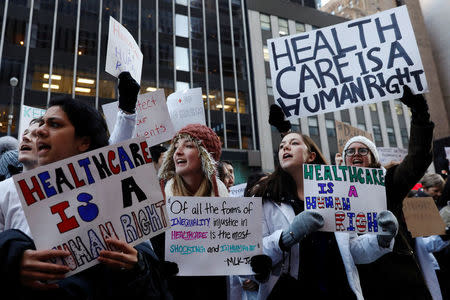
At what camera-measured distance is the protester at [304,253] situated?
2.38 m

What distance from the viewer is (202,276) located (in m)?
2.57

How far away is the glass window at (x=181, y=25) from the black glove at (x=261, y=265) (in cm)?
2821

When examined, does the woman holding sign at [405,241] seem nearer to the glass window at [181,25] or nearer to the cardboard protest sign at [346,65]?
the cardboard protest sign at [346,65]

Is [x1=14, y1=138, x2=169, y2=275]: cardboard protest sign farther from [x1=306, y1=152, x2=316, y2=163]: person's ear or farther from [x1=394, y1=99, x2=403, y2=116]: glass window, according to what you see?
[x1=394, y1=99, x2=403, y2=116]: glass window

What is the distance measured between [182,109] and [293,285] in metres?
3.36

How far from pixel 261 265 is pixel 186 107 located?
10.7ft

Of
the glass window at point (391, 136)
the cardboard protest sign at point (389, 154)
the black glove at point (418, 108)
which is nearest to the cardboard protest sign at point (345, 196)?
the black glove at point (418, 108)

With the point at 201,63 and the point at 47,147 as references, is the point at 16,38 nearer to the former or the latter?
the point at 201,63

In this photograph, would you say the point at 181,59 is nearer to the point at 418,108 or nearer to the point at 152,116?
the point at 152,116

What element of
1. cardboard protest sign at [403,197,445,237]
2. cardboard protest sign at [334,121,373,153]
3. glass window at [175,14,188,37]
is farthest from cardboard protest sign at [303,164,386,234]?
glass window at [175,14,188,37]

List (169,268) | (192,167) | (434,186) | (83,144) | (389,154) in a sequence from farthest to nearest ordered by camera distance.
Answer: (389,154)
(434,186)
(192,167)
(169,268)
(83,144)

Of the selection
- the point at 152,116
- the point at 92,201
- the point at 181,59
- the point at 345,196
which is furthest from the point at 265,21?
the point at 92,201

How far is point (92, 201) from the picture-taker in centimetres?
169

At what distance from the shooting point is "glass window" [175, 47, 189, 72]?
27.5 metres
